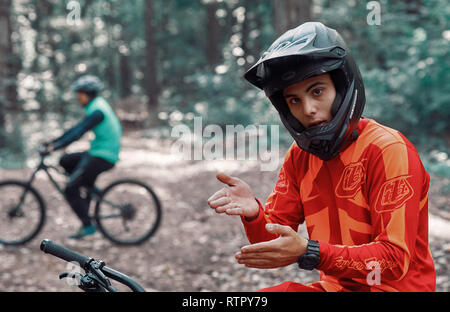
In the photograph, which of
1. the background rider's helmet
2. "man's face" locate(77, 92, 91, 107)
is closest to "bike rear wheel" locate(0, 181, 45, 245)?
A: "man's face" locate(77, 92, 91, 107)

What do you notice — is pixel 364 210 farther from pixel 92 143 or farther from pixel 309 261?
pixel 92 143

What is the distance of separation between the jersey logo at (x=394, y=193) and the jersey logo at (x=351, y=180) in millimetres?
152

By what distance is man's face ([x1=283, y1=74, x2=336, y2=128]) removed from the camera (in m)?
1.98

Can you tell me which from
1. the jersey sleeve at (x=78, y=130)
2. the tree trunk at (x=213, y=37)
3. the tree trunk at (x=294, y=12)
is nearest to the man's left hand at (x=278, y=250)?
the jersey sleeve at (x=78, y=130)

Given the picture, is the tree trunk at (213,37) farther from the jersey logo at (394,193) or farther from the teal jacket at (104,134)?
the jersey logo at (394,193)

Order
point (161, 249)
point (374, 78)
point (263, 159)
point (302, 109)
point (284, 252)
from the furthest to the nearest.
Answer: point (374, 78) < point (263, 159) < point (161, 249) < point (302, 109) < point (284, 252)

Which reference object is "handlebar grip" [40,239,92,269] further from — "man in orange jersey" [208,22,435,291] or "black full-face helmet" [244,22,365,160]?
"black full-face helmet" [244,22,365,160]

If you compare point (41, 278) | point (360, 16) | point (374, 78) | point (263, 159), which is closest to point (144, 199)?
point (41, 278)

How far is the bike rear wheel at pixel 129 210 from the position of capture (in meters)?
6.53

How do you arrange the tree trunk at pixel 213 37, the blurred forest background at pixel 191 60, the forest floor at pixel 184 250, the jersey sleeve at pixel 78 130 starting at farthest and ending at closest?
1. the tree trunk at pixel 213 37
2. the blurred forest background at pixel 191 60
3. the jersey sleeve at pixel 78 130
4. the forest floor at pixel 184 250

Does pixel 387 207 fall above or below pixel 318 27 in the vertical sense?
below

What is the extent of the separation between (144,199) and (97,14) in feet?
75.9

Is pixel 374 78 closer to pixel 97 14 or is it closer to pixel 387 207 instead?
pixel 387 207

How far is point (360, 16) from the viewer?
17406 mm
